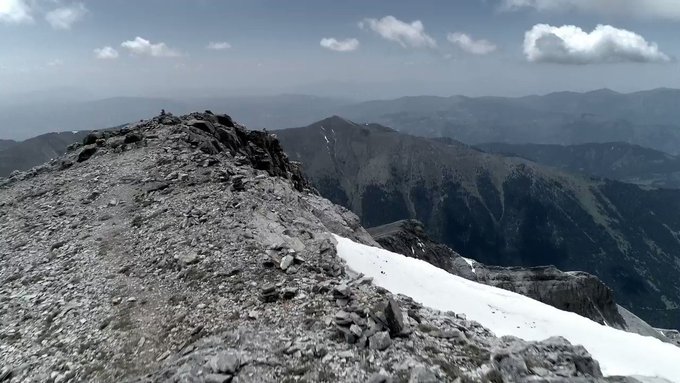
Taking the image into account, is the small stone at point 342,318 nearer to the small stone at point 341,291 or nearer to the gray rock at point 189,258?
the small stone at point 341,291

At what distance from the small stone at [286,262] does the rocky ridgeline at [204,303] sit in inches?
3.5

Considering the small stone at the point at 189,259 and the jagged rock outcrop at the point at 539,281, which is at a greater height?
the small stone at the point at 189,259

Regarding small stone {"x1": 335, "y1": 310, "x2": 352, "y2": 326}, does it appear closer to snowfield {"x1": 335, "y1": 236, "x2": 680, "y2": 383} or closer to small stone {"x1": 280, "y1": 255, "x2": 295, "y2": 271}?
small stone {"x1": 280, "y1": 255, "x2": 295, "y2": 271}

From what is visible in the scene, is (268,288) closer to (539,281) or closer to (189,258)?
(189,258)

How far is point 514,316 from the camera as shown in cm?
3092

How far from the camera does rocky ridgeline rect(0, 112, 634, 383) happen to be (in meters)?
14.6

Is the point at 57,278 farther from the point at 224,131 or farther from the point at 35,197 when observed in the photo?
the point at 224,131

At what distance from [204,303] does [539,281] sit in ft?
357

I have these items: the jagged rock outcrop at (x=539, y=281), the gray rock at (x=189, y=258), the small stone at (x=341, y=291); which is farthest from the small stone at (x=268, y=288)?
the jagged rock outcrop at (x=539, y=281)

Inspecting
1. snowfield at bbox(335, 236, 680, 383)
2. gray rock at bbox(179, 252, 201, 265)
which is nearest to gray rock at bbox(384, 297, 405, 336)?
gray rock at bbox(179, 252, 201, 265)

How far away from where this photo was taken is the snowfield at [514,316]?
26.4 metres

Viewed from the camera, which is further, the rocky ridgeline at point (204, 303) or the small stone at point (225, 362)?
the rocky ridgeline at point (204, 303)

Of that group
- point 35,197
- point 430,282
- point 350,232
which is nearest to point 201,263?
point 430,282

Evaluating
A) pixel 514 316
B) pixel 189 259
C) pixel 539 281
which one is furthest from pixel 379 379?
pixel 539 281
